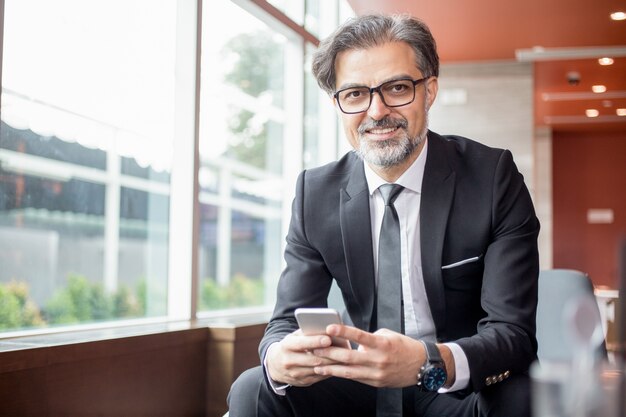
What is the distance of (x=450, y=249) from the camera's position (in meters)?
1.75

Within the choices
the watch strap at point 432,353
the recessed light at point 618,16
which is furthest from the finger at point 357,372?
the recessed light at point 618,16

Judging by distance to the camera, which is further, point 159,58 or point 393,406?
point 159,58

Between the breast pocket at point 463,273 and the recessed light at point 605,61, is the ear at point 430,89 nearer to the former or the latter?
the breast pocket at point 463,273

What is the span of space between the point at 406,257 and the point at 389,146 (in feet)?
0.90

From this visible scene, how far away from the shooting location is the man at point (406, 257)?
1.50 meters

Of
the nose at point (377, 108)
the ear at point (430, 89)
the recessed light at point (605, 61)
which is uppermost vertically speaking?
the recessed light at point (605, 61)

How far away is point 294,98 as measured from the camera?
521cm

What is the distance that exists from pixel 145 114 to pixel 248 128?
7.51ft

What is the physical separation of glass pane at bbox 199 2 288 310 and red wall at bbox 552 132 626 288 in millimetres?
8577

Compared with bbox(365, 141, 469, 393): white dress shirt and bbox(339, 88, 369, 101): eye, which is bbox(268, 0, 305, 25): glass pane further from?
bbox(365, 141, 469, 393): white dress shirt

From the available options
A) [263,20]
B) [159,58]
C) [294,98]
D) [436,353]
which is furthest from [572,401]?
[294,98]

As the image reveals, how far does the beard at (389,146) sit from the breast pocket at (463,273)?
0.30 metres

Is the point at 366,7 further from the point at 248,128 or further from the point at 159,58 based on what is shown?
the point at 159,58

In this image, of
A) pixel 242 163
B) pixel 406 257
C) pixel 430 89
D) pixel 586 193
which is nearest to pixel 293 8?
pixel 242 163
